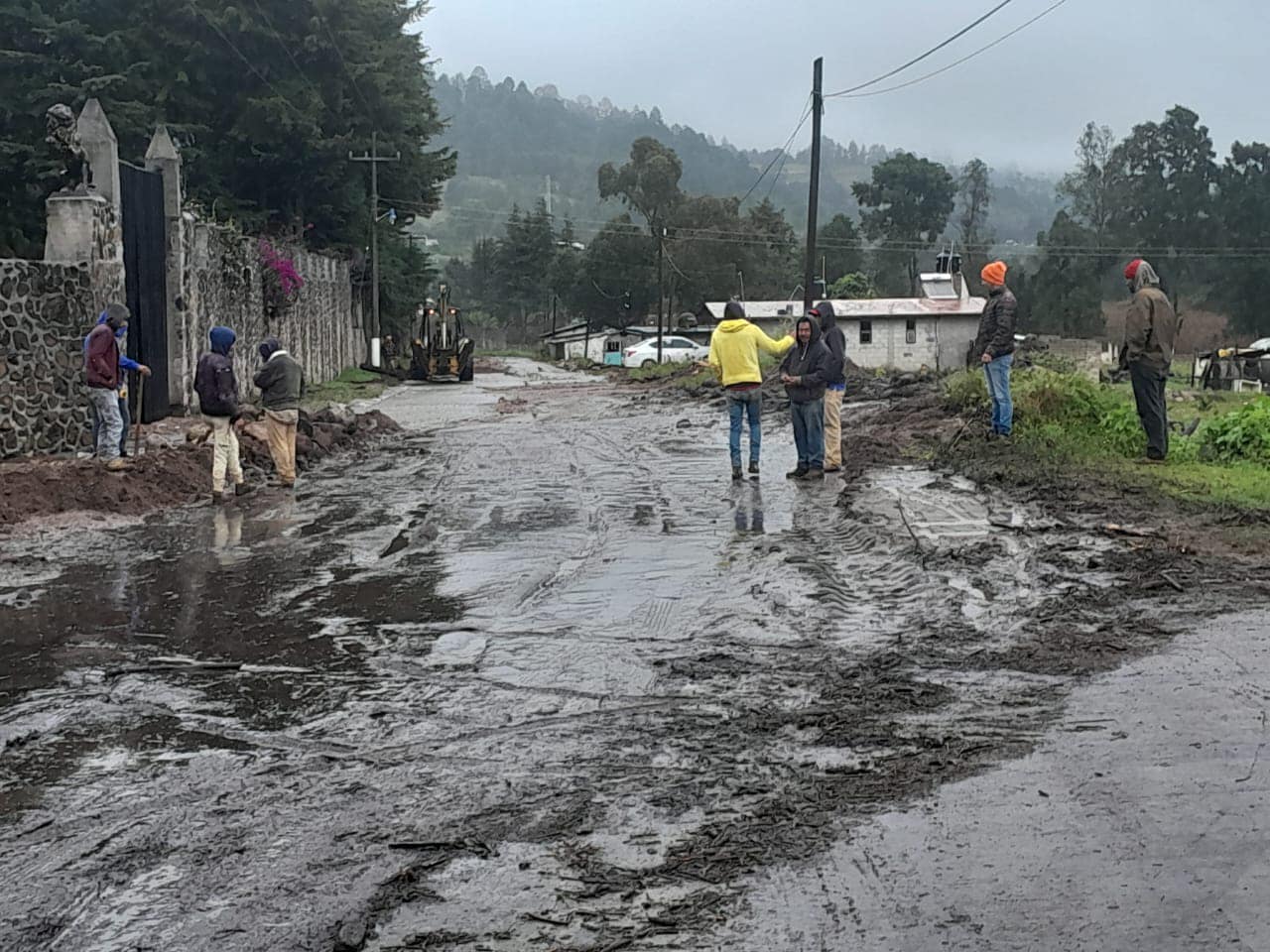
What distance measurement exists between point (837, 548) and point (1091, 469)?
399 cm

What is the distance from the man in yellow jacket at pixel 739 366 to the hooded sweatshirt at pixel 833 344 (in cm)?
41

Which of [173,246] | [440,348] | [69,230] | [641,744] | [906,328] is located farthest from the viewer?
[906,328]

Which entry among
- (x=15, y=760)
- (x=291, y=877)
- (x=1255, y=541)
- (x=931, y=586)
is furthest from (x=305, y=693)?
(x=1255, y=541)

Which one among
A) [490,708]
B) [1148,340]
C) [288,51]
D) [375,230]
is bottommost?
[490,708]

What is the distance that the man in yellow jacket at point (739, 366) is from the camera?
45.8 ft

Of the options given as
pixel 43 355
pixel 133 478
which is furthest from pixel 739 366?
pixel 43 355

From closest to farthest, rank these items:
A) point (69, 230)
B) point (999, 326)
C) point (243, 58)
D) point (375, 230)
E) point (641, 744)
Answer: point (641, 744) < point (999, 326) < point (69, 230) < point (243, 58) < point (375, 230)

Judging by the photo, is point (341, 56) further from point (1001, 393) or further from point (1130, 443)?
point (1130, 443)

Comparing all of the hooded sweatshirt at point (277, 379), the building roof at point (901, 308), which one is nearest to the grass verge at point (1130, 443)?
the hooded sweatshirt at point (277, 379)

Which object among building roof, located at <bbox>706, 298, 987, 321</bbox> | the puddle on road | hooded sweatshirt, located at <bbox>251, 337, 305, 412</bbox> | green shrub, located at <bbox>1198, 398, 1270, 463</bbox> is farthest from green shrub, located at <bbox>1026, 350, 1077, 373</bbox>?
building roof, located at <bbox>706, 298, 987, 321</bbox>

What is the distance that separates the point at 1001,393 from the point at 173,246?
45.2 feet

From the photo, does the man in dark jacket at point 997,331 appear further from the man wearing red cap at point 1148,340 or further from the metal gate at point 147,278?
the metal gate at point 147,278

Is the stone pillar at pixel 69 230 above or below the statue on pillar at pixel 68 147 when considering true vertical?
below

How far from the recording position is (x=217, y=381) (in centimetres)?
1318
